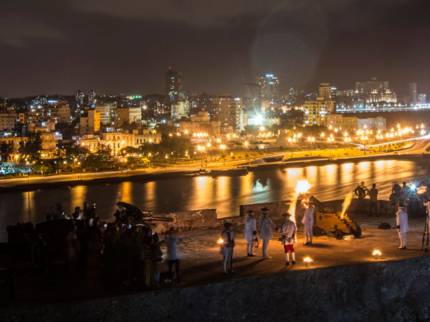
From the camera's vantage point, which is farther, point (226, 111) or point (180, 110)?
point (180, 110)

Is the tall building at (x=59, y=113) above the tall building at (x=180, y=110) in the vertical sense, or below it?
below

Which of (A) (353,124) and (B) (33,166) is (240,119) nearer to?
(A) (353,124)

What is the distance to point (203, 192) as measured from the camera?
2797cm

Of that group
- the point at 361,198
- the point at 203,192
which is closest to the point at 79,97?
the point at 203,192

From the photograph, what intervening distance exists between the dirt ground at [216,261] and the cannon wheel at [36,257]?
0.33 ft

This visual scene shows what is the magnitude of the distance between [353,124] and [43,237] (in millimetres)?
79827

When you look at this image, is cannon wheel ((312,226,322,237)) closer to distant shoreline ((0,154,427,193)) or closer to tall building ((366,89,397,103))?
distant shoreline ((0,154,427,193))

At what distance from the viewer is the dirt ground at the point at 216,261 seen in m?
4.46

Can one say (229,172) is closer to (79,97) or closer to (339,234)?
(339,234)

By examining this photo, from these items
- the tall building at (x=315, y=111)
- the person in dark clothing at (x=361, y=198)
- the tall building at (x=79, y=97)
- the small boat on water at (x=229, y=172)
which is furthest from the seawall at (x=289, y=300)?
the tall building at (x=79, y=97)

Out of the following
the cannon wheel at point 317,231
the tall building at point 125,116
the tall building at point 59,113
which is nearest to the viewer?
the cannon wheel at point 317,231

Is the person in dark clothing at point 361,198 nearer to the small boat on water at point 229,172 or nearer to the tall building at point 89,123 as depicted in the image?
the small boat on water at point 229,172

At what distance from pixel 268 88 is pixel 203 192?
15010 cm

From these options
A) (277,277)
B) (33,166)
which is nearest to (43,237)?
(277,277)
